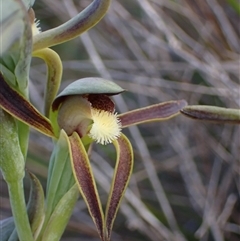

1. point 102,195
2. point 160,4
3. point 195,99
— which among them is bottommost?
point 102,195

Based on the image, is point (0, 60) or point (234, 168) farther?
point (234, 168)

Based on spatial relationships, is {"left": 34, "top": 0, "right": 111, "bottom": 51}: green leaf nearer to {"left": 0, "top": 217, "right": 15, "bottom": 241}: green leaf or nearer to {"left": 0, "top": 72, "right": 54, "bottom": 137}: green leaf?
{"left": 0, "top": 72, "right": 54, "bottom": 137}: green leaf

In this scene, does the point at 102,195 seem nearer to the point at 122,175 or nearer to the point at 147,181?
the point at 147,181

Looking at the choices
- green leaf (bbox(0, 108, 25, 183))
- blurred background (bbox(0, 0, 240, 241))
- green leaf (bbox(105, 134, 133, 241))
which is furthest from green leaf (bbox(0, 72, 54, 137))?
blurred background (bbox(0, 0, 240, 241))

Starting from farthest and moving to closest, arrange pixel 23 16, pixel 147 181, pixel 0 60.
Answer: pixel 147 181 → pixel 0 60 → pixel 23 16

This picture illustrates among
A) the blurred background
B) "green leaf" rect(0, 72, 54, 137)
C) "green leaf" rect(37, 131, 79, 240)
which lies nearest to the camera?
"green leaf" rect(0, 72, 54, 137)

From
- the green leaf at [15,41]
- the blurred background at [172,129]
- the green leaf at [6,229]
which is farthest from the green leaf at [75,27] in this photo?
the blurred background at [172,129]

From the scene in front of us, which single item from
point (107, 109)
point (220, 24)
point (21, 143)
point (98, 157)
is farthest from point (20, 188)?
point (220, 24)
